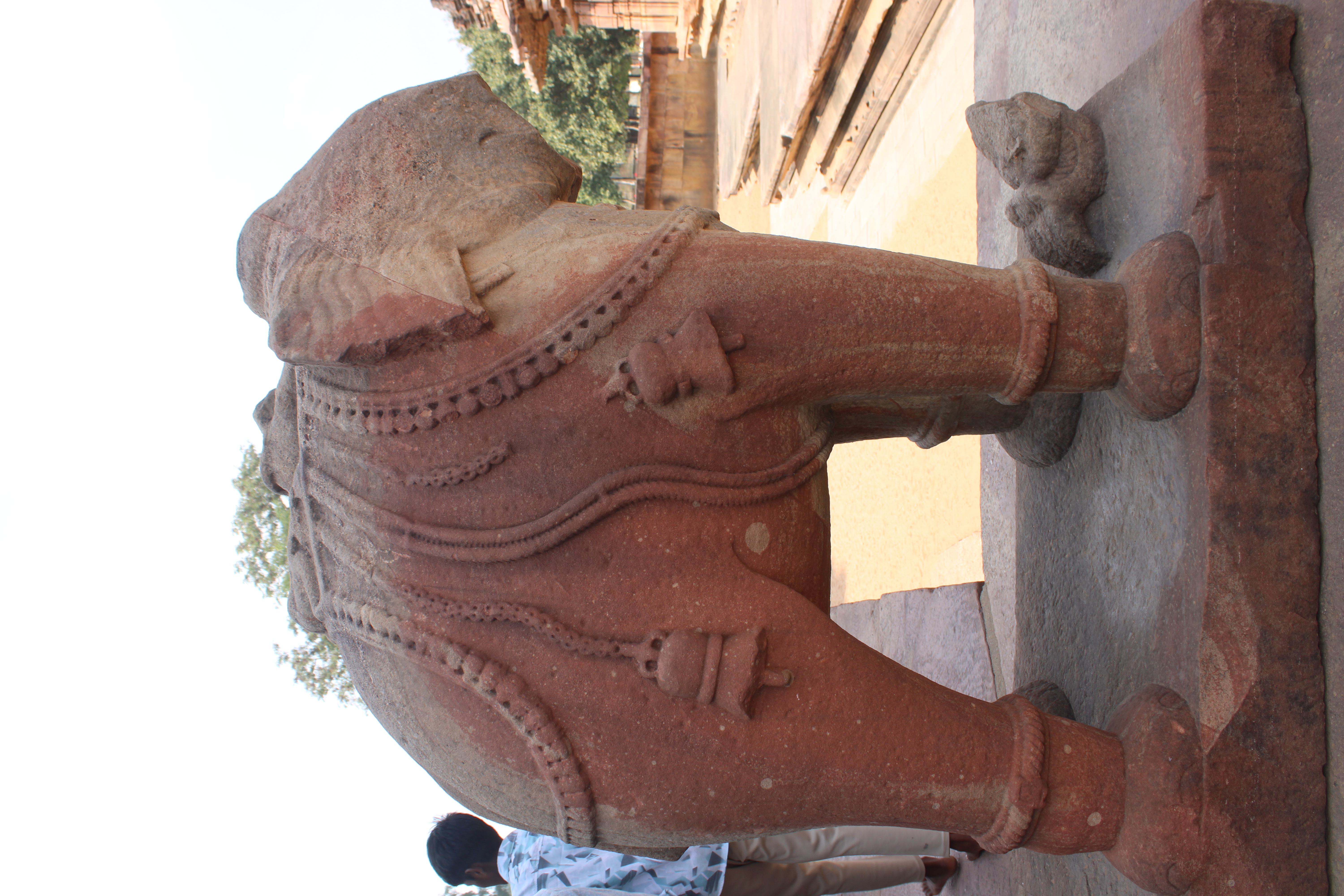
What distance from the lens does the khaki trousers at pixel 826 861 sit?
3102 mm

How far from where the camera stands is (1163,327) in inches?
57.6

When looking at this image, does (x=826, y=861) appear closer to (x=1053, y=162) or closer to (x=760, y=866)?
(x=760, y=866)

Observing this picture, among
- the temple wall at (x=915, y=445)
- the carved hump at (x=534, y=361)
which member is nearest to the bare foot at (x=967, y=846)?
the temple wall at (x=915, y=445)

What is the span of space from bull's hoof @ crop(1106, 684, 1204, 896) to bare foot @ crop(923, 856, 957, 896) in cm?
184

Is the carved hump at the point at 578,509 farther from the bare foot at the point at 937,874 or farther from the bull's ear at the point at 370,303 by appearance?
the bare foot at the point at 937,874

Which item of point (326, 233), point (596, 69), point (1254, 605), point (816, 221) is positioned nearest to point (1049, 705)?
point (1254, 605)

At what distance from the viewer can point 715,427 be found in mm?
1444

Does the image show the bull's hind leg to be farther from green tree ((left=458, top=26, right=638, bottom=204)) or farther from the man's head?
green tree ((left=458, top=26, right=638, bottom=204))

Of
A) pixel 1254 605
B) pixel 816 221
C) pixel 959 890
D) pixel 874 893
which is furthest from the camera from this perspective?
pixel 816 221

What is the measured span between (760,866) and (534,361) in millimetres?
2382

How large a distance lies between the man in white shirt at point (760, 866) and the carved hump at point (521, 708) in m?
1.47

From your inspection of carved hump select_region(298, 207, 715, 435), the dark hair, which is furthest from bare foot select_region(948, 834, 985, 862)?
carved hump select_region(298, 207, 715, 435)

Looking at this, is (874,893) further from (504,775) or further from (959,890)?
(504,775)

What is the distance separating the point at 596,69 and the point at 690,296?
16334 millimetres
